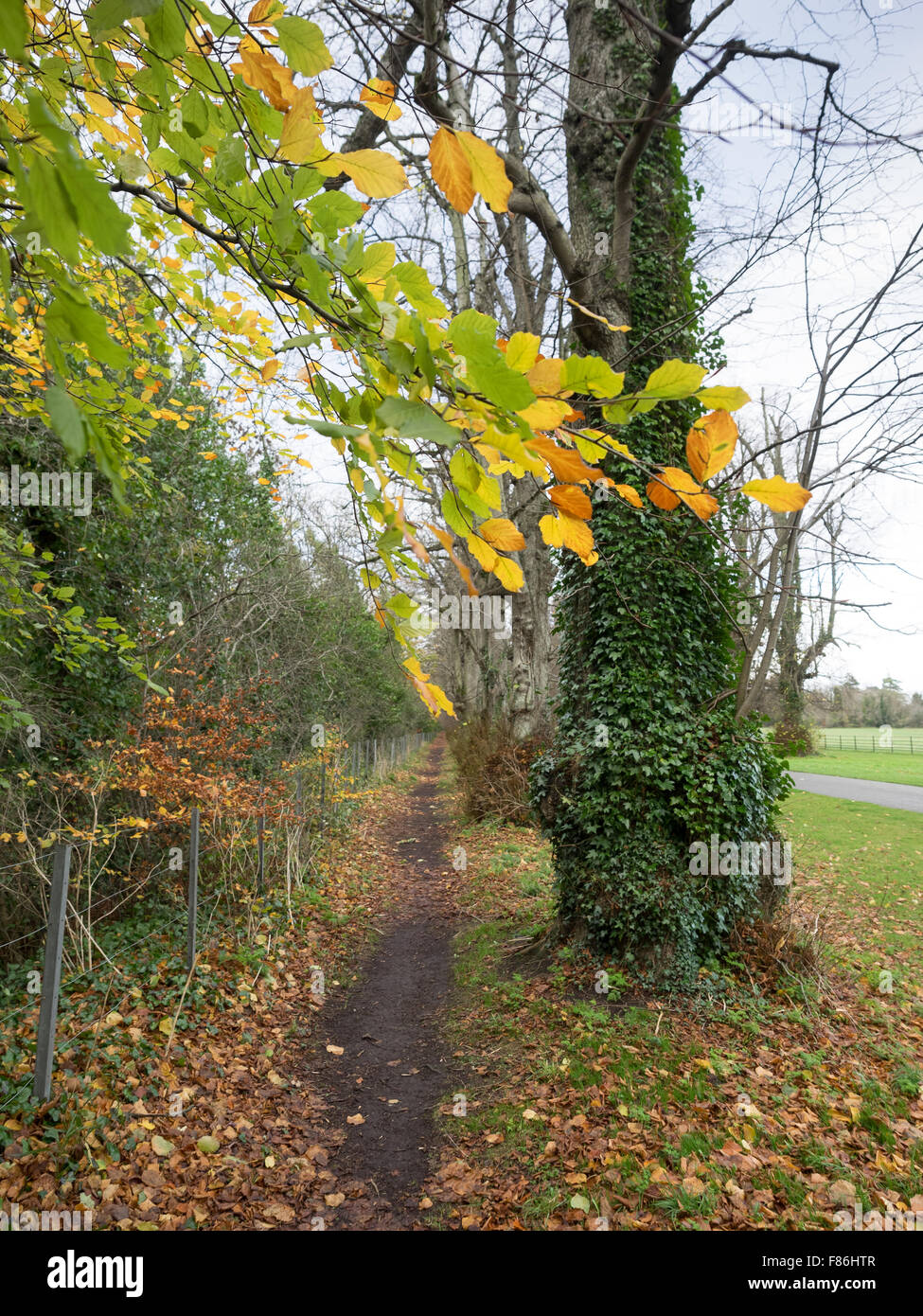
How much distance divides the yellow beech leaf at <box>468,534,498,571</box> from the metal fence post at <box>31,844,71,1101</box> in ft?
11.3

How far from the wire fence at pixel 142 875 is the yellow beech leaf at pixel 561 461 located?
3.85m

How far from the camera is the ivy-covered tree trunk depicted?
4746mm

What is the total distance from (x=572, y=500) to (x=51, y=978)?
403cm

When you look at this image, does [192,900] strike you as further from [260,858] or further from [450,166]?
[450,166]

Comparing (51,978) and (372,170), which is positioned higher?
(372,170)

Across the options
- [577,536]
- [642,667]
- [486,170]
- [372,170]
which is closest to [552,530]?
[577,536]

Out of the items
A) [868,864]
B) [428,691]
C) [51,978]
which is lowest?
[868,864]

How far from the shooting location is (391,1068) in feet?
15.0

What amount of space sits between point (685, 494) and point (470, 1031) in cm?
466

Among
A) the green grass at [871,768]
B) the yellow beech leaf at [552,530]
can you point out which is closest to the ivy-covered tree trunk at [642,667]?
the yellow beech leaf at [552,530]

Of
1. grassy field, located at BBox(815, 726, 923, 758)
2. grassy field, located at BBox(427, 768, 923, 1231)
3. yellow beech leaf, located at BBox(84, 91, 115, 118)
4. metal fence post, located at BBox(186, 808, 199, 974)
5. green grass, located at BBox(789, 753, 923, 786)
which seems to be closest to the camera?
yellow beech leaf, located at BBox(84, 91, 115, 118)

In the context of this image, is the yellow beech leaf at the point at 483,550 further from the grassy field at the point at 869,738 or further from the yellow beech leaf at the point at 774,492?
the grassy field at the point at 869,738

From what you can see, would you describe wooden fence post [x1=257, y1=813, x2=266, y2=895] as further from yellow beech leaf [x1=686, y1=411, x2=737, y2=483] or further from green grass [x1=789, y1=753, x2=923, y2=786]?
green grass [x1=789, y1=753, x2=923, y2=786]

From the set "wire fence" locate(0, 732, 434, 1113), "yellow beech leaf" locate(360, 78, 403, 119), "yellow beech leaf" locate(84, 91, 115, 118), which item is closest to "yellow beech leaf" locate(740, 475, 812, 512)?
"yellow beech leaf" locate(360, 78, 403, 119)
